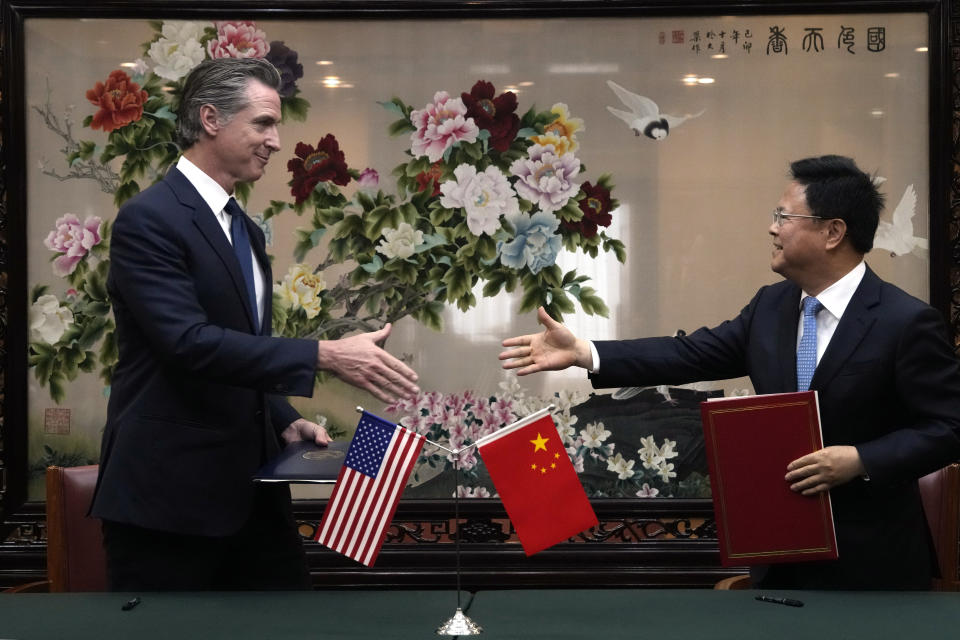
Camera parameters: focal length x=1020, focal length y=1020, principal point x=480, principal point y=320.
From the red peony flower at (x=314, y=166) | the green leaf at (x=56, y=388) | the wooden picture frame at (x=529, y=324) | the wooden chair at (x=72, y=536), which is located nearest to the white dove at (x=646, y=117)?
the wooden picture frame at (x=529, y=324)

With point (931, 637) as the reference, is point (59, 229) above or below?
above

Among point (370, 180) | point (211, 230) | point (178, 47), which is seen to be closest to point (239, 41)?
point (178, 47)

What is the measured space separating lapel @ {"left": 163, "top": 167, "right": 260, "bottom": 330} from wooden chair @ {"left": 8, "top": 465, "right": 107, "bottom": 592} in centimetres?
92

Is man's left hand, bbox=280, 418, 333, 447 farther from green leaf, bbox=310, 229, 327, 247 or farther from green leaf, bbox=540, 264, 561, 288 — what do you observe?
green leaf, bbox=540, 264, 561, 288

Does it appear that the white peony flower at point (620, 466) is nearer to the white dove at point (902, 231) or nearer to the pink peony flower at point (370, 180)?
the white dove at point (902, 231)

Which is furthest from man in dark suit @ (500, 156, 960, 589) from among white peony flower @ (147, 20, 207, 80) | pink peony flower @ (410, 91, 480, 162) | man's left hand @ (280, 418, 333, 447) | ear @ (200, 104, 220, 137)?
white peony flower @ (147, 20, 207, 80)

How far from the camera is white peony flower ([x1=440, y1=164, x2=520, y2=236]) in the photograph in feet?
12.4

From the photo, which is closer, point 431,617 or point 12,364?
point 431,617

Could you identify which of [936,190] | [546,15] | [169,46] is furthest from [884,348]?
[169,46]

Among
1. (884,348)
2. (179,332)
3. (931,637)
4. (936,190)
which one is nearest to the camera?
(931,637)

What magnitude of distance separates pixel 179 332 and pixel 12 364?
1.86 m

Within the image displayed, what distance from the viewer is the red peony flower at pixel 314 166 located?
3779 millimetres

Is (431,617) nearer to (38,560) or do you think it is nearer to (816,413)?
(816,413)

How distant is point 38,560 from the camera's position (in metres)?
3.79
